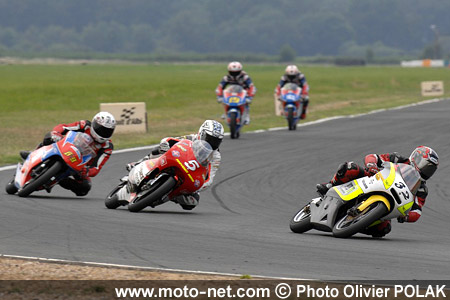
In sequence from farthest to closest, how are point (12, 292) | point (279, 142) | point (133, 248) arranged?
point (279, 142) < point (133, 248) < point (12, 292)

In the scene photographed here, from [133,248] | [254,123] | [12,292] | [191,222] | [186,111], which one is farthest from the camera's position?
[186,111]

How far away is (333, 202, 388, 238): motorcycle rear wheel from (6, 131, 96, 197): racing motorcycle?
4.33m

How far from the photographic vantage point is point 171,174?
11.8 meters

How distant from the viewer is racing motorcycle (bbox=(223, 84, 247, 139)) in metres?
24.3

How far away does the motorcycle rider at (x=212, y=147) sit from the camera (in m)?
11.9

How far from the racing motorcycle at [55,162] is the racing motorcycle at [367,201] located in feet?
13.2

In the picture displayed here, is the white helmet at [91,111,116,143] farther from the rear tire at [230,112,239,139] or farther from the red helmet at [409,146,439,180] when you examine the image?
the rear tire at [230,112,239,139]

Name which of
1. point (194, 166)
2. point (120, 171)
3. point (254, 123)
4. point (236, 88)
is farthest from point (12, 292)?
point (254, 123)

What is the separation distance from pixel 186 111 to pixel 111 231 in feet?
98.0

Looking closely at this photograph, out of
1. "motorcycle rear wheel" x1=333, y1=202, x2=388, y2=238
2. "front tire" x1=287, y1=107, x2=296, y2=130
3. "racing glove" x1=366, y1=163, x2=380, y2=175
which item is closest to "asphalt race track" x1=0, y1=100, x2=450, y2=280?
"motorcycle rear wheel" x1=333, y1=202, x2=388, y2=238

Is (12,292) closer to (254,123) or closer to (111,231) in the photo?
(111,231)

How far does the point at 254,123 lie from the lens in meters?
31.3

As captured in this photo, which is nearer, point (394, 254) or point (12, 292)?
point (12, 292)

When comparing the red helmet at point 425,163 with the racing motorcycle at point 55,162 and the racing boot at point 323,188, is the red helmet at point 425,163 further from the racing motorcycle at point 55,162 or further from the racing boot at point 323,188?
the racing motorcycle at point 55,162
